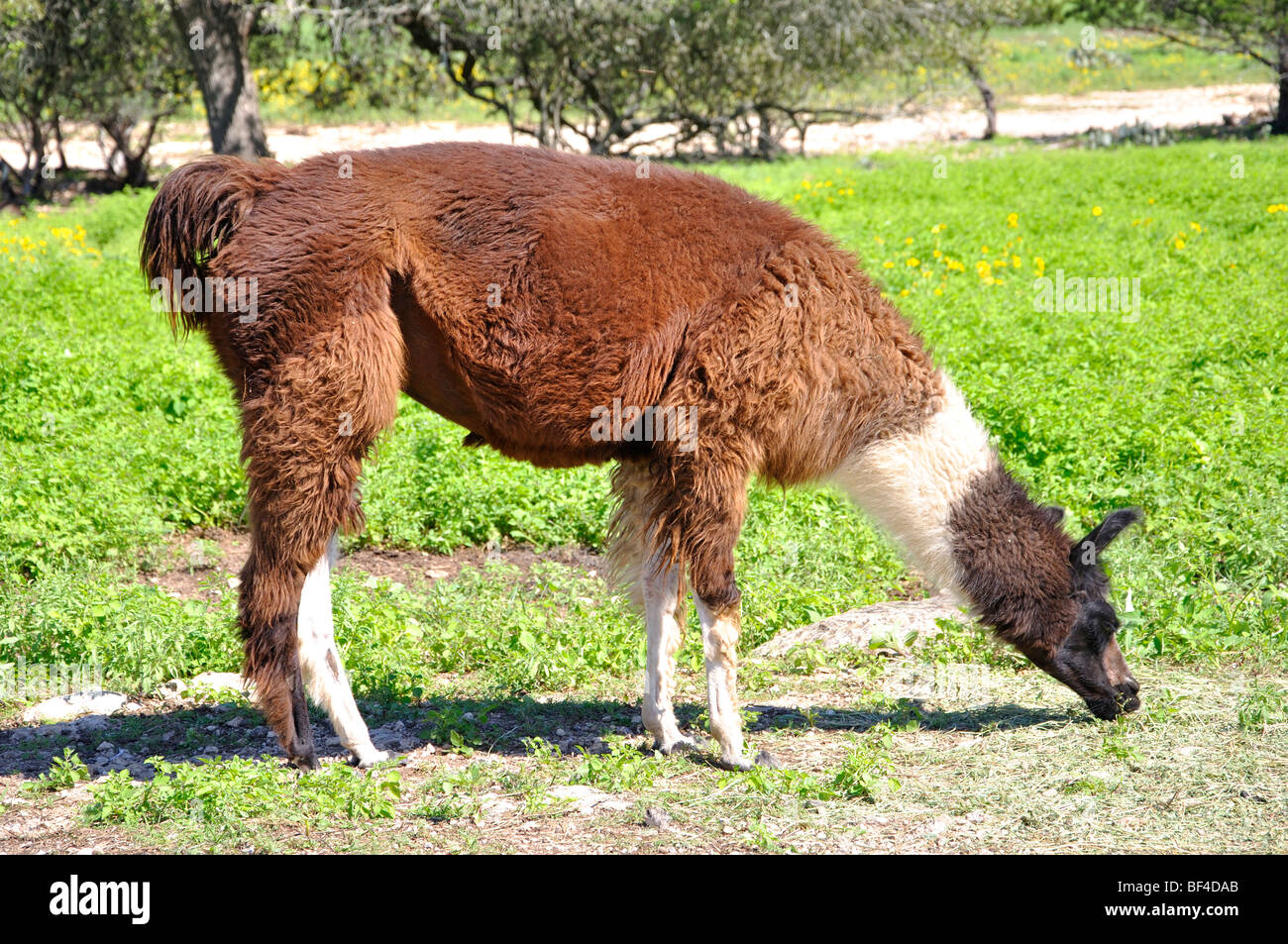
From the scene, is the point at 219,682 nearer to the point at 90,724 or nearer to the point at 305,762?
the point at 90,724

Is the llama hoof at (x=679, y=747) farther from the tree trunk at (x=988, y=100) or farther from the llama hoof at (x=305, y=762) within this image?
the tree trunk at (x=988, y=100)

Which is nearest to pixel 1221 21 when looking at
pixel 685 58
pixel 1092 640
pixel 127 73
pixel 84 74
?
pixel 685 58

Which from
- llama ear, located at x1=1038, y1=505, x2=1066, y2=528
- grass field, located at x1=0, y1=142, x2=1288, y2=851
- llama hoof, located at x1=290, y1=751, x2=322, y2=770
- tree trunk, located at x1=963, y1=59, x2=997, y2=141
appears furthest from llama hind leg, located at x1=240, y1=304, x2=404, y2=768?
tree trunk, located at x1=963, y1=59, x2=997, y2=141

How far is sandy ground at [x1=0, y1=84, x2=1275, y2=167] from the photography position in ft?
76.4

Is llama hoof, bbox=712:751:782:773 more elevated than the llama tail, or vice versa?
the llama tail

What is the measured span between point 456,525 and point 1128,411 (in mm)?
4196

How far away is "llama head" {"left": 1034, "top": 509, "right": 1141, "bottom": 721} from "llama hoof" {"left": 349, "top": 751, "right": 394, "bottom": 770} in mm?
2615

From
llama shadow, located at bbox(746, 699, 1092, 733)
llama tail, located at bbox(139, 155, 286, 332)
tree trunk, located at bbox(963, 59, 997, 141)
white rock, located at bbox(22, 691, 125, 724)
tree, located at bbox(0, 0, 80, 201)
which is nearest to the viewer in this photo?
llama tail, located at bbox(139, 155, 286, 332)

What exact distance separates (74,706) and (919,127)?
2505 centimetres

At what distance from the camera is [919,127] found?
27.1 m

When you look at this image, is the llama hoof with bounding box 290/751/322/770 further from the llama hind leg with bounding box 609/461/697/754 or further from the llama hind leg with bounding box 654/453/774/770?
the llama hind leg with bounding box 654/453/774/770

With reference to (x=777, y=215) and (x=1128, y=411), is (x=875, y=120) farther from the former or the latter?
(x=777, y=215)

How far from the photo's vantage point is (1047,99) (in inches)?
1211
